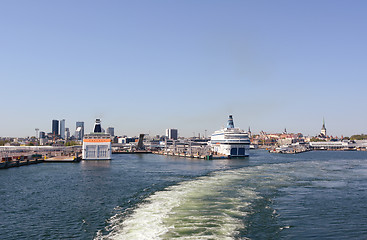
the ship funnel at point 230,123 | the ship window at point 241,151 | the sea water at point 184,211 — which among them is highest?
the ship funnel at point 230,123

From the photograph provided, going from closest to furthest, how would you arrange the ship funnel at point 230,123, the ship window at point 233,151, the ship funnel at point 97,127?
the ship window at point 233,151 < the ship funnel at point 97,127 < the ship funnel at point 230,123

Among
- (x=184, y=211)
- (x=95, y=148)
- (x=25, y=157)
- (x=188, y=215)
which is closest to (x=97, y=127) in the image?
(x=95, y=148)

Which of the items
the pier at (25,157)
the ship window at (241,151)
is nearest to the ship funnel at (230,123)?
the ship window at (241,151)

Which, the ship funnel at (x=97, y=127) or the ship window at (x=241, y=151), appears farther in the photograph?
the ship funnel at (x=97, y=127)

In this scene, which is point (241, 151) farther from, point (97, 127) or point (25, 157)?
point (25, 157)

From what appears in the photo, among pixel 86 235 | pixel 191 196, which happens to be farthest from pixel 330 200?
pixel 86 235

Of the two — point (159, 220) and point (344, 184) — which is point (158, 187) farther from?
point (344, 184)

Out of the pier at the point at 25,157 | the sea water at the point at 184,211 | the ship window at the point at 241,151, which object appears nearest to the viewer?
the sea water at the point at 184,211

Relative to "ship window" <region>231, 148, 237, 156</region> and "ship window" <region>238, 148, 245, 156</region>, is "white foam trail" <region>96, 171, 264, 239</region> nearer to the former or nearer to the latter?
"ship window" <region>231, 148, 237, 156</region>

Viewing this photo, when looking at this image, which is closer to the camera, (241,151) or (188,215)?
(188,215)

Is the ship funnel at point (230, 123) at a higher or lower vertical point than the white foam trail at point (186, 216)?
higher

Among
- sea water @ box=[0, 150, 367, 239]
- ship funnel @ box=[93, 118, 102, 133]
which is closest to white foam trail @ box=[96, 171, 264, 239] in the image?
sea water @ box=[0, 150, 367, 239]

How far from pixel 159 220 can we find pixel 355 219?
1380 cm

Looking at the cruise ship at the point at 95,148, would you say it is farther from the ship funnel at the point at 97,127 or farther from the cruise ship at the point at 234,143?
the cruise ship at the point at 234,143
